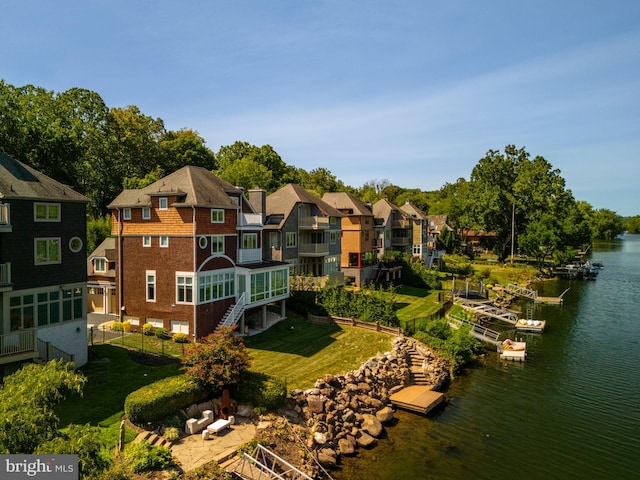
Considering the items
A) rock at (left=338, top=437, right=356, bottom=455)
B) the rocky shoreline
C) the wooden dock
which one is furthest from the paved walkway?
the wooden dock

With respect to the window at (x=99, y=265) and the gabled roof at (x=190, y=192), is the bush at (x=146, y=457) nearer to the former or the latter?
the gabled roof at (x=190, y=192)

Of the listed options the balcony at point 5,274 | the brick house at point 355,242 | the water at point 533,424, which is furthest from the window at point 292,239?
the balcony at point 5,274

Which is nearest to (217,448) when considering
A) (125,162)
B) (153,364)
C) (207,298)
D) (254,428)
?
(254,428)

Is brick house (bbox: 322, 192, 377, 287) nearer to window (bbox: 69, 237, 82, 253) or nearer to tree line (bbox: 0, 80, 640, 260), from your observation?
tree line (bbox: 0, 80, 640, 260)

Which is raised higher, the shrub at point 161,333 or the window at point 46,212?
the window at point 46,212

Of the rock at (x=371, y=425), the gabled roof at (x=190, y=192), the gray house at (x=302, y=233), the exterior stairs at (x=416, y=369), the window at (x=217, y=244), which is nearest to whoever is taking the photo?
the rock at (x=371, y=425)

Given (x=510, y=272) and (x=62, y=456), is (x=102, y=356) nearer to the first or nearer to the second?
(x=62, y=456)
